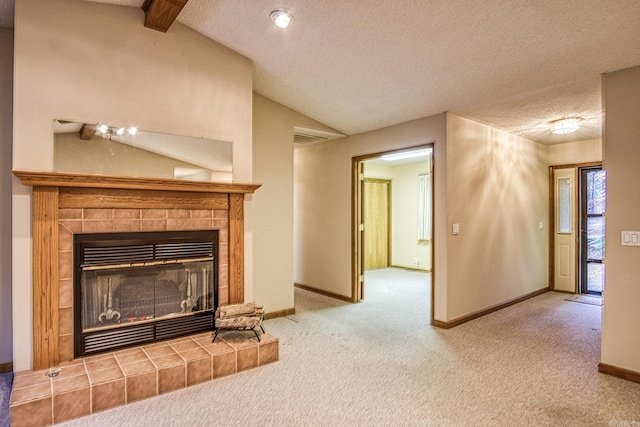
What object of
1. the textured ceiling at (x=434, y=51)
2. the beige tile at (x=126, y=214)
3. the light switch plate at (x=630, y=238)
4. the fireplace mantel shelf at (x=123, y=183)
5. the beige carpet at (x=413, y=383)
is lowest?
the beige carpet at (x=413, y=383)

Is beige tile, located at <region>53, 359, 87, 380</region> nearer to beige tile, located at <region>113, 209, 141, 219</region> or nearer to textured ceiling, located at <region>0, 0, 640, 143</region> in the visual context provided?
beige tile, located at <region>113, 209, 141, 219</region>

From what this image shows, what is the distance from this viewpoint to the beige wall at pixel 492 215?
398cm

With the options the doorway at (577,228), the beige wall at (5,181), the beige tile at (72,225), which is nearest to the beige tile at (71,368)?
the beige wall at (5,181)

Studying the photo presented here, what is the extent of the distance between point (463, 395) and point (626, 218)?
1.82 m

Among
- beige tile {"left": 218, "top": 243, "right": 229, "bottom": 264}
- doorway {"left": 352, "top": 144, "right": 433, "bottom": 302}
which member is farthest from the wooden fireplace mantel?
doorway {"left": 352, "top": 144, "right": 433, "bottom": 302}

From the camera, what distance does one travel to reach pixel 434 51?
2.91 meters

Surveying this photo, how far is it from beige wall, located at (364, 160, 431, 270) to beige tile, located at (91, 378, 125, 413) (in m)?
5.92

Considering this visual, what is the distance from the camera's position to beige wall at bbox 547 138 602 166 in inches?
207

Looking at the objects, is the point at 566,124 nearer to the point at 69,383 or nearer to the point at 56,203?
the point at 56,203

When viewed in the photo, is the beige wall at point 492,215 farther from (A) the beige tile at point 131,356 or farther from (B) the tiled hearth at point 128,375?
(A) the beige tile at point 131,356

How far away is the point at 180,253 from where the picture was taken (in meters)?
3.11

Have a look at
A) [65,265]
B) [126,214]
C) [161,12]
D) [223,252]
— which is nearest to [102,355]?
[65,265]

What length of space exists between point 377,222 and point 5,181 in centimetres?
622

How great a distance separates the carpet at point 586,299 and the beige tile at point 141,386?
5.35m
